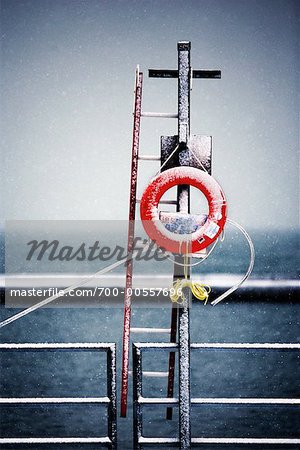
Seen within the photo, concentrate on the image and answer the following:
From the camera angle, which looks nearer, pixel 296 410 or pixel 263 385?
pixel 296 410

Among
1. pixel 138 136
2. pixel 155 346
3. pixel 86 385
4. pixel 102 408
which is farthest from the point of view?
pixel 86 385

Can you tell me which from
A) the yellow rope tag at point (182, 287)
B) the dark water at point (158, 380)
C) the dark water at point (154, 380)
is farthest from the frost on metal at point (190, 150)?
the dark water at point (154, 380)

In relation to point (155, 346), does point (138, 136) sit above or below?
above

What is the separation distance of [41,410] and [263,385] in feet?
5.44

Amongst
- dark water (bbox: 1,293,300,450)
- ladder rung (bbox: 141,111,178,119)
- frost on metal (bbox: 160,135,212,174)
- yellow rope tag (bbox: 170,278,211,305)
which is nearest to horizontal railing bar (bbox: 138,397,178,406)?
yellow rope tag (bbox: 170,278,211,305)

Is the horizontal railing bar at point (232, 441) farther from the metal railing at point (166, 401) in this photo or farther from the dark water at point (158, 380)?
the dark water at point (158, 380)

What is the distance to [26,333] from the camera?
734cm

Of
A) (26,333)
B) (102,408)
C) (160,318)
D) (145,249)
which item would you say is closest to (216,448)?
(102,408)

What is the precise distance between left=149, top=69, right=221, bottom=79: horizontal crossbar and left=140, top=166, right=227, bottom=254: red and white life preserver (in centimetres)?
37

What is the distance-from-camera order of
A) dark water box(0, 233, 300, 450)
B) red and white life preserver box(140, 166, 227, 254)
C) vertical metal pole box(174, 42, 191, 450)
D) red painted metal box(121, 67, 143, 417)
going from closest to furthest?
1. vertical metal pole box(174, 42, 191, 450)
2. red and white life preserver box(140, 166, 227, 254)
3. red painted metal box(121, 67, 143, 417)
4. dark water box(0, 233, 300, 450)

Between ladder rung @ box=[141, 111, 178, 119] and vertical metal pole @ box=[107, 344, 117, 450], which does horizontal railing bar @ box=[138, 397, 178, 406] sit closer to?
vertical metal pole @ box=[107, 344, 117, 450]

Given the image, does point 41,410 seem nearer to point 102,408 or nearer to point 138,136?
point 102,408

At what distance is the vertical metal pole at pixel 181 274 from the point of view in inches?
83.7

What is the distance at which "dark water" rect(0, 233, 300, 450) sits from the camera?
3.38m
